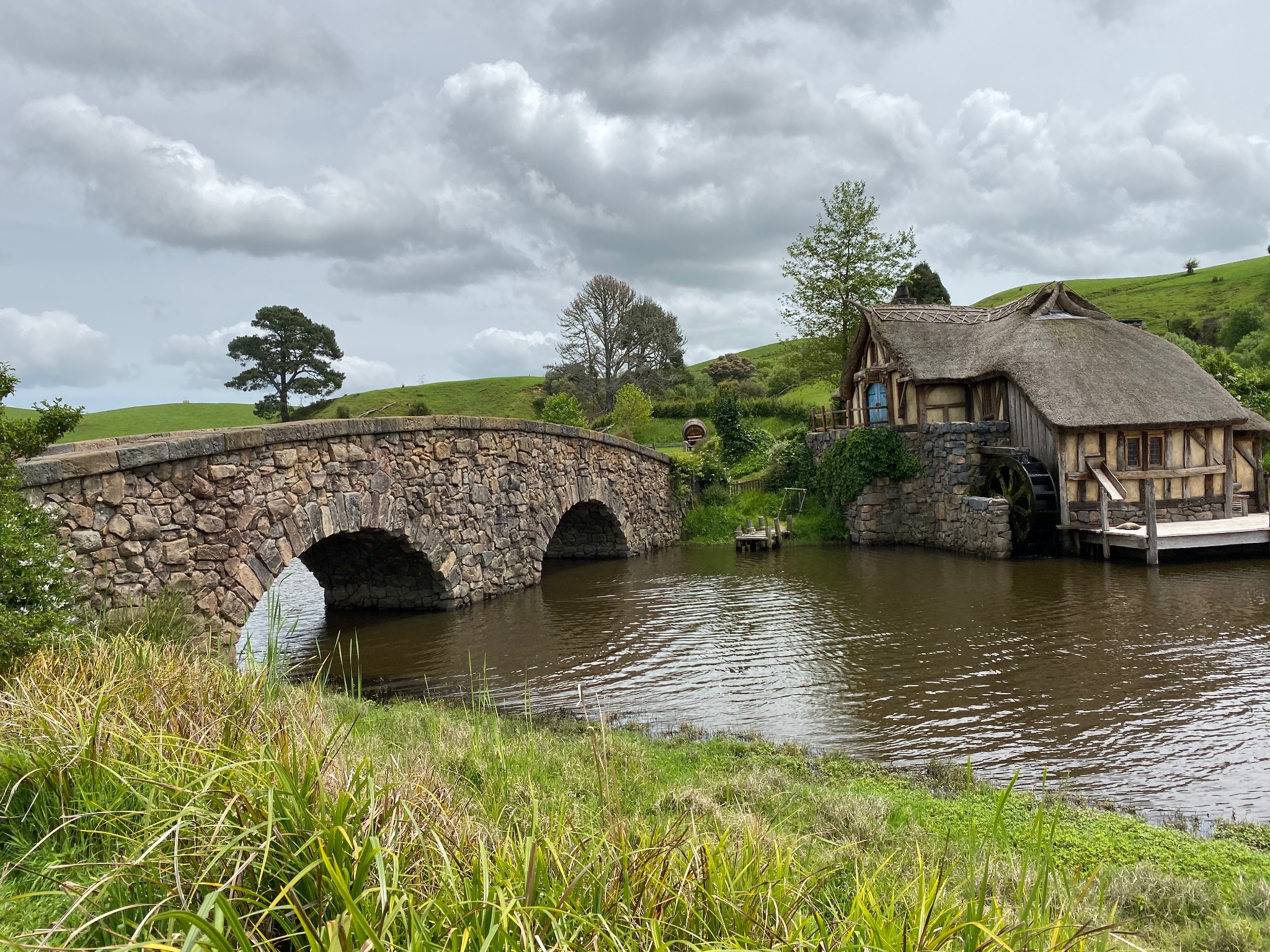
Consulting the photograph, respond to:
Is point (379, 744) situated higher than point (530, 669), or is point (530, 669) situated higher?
point (379, 744)

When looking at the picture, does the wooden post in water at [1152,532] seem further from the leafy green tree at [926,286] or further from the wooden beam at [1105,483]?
the leafy green tree at [926,286]

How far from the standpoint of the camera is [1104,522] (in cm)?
1716

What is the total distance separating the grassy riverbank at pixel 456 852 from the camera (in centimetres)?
238

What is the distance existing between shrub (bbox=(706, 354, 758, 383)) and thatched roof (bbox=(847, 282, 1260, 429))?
85.6 feet

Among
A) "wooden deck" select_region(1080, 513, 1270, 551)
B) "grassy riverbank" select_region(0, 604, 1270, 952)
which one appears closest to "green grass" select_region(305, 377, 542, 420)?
"wooden deck" select_region(1080, 513, 1270, 551)

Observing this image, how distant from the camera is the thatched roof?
18578mm

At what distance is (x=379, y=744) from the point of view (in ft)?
16.6

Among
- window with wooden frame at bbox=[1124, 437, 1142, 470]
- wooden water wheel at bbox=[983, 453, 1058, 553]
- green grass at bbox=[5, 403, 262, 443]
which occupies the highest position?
green grass at bbox=[5, 403, 262, 443]

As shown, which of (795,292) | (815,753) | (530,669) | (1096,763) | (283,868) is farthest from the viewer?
(795,292)

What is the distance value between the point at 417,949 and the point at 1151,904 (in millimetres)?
3934

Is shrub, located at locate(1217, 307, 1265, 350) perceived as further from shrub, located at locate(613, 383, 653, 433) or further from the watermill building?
shrub, located at locate(613, 383, 653, 433)

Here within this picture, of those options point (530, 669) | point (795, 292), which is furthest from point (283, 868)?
point (795, 292)

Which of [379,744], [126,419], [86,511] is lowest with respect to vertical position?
[379,744]

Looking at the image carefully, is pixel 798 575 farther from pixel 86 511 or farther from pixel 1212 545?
pixel 86 511
